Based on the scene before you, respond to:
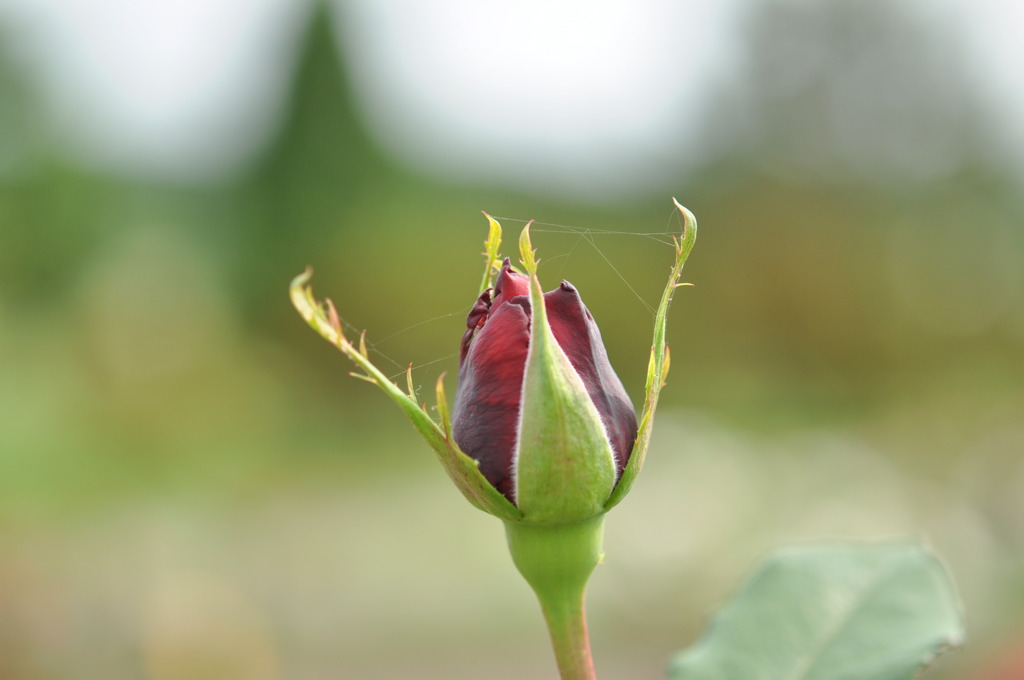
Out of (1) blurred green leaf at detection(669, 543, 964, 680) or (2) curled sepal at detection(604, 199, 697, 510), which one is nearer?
(2) curled sepal at detection(604, 199, 697, 510)

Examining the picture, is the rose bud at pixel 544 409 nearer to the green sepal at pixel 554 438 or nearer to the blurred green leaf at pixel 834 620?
the green sepal at pixel 554 438

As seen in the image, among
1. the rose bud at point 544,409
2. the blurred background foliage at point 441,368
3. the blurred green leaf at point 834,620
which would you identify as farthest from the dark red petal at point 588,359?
the blurred background foliage at point 441,368

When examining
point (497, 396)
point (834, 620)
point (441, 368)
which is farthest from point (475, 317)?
point (441, 368)

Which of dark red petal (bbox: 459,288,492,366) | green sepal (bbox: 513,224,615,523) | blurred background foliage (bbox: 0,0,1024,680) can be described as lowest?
green sepal (bbox: 513,224,615,523)

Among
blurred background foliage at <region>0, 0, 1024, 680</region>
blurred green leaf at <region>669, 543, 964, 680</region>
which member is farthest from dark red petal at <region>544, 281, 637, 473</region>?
blurred background foliage at <region>0, 0, 1024, 680</region>

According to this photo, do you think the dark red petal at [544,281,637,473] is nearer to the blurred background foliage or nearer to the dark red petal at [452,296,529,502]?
the dark red petal at [452,296,529,502]

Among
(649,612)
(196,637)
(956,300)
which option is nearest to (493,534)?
(649,612)

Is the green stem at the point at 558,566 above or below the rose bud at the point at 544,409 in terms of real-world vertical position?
below

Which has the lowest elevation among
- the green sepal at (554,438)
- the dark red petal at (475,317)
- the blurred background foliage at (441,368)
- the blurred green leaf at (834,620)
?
the blurred green leaf at (834,620)
